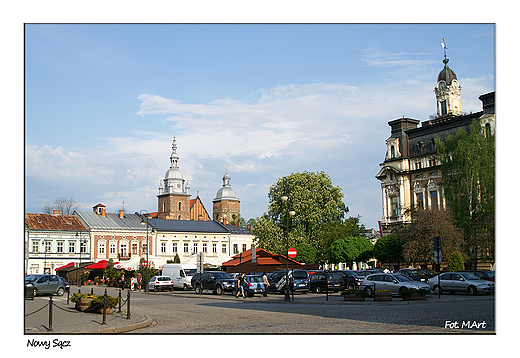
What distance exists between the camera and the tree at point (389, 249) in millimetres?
55969

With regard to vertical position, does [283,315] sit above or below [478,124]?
below

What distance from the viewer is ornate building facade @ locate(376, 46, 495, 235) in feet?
219

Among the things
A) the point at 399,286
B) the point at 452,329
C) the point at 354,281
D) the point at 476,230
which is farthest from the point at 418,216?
the point at 452,329

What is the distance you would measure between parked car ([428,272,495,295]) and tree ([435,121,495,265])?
1604 cm

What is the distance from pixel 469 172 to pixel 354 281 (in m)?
18.0

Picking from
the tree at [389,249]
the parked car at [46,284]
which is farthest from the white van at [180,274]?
the tree at [389,249]

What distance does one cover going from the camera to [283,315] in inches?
787

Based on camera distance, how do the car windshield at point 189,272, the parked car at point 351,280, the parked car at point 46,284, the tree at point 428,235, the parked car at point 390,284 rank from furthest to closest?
the car windshield at point 189,272, the tree at point 428,235, the parked car at point 351,280, the parked car at point 46,284, the parked car at point 390,284

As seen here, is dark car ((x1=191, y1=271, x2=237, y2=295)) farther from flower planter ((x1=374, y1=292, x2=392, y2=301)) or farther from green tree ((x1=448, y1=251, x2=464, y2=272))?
green tree ((x1=448, y1=251, x2=464, y2=272))

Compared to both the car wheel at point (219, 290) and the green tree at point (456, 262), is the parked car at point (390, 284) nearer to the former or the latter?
the car wheel at point (219, 290)

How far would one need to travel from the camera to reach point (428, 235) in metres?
49.3

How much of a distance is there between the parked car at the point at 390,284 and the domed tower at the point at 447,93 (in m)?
47.4

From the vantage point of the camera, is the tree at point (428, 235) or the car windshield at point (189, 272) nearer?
the tree at point (428, 235)
